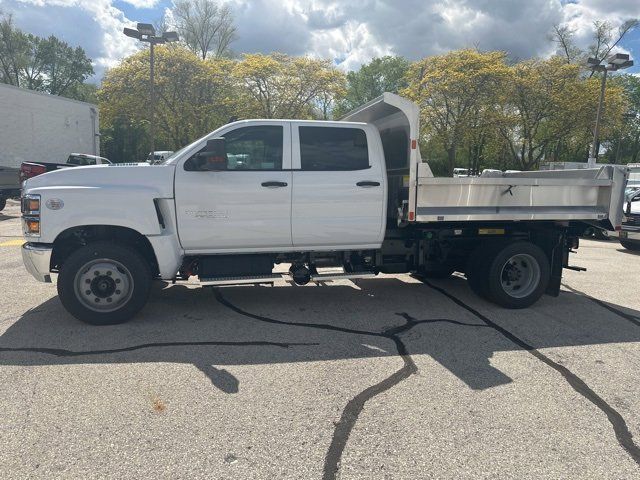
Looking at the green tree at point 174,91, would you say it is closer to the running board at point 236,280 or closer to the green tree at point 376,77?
the running board at point 236,280

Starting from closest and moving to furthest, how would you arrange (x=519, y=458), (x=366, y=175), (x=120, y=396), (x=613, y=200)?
(x=519, y=458) < (x=120, y=396) < (x=366, y=175) < (x=613, y=200)

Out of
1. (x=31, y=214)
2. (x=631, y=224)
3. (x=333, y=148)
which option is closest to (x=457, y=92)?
(x=631, y=224)

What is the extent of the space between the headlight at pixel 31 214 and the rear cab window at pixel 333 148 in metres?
2.73

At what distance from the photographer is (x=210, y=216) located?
5.07 m

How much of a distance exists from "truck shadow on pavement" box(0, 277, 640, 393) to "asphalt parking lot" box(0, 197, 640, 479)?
3 centimetres

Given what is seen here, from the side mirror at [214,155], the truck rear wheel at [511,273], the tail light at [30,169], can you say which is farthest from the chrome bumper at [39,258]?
the tail light at [30,169]

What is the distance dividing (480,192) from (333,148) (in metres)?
1.81

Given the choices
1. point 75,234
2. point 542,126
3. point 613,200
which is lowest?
point 75,234

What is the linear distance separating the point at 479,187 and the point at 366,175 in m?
1.34

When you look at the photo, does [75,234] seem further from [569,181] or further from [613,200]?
[613,200]

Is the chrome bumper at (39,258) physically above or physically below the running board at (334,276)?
above

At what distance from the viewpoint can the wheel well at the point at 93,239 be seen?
195 inches

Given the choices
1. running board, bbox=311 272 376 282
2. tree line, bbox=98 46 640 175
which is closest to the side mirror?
running board, bbox=311 272 376 282

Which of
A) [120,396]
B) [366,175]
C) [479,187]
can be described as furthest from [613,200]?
[120,396]
